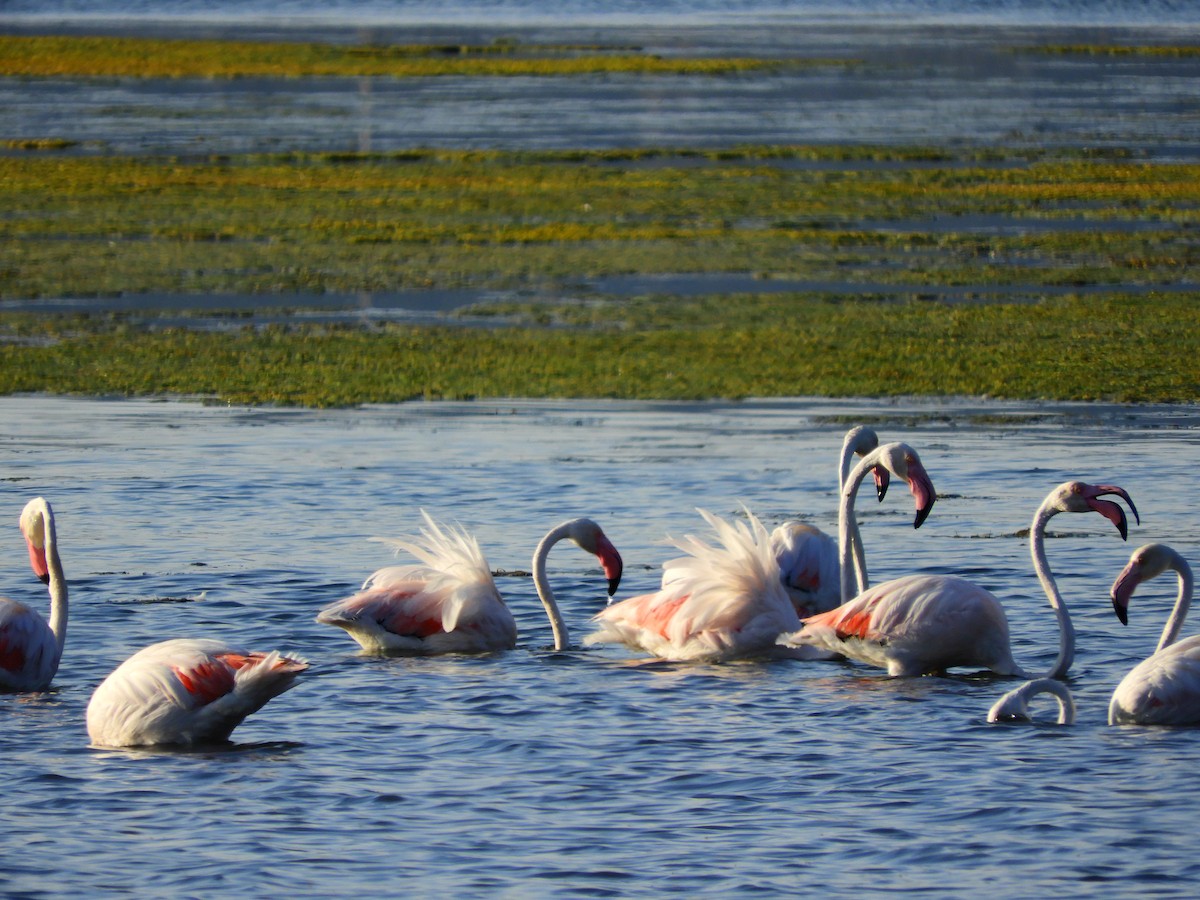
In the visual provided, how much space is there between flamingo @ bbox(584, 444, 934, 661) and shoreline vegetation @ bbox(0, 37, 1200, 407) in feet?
19.7

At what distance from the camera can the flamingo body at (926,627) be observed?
7.95 metres

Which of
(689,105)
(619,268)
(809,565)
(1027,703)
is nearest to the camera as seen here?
(1027,703)

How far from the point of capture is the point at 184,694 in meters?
6.98

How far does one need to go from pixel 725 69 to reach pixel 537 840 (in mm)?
39480

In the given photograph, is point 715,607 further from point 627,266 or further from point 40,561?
point 627,266

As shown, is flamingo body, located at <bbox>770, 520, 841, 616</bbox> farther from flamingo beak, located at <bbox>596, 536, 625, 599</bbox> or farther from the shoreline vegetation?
the shoreline vegetation

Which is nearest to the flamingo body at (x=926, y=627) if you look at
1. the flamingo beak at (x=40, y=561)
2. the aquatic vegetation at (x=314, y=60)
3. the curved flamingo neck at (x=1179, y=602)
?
the curved flamingo neck at (x=1179, y=602)

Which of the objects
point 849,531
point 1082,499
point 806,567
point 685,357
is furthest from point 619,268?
point 1082,499

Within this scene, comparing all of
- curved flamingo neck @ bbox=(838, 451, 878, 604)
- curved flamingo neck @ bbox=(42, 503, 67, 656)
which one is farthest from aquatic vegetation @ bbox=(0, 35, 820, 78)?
curved flamingo neck @ bbox=(42, 503, 67, 656)

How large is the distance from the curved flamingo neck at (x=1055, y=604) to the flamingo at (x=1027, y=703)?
24.7 inches

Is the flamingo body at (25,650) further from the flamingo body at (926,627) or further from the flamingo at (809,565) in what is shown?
the flamingo at (809,565)

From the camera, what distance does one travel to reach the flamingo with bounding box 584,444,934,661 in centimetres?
837

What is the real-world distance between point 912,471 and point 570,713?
1916 mm

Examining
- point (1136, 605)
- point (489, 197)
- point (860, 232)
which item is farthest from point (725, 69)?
point (1136, 605)
